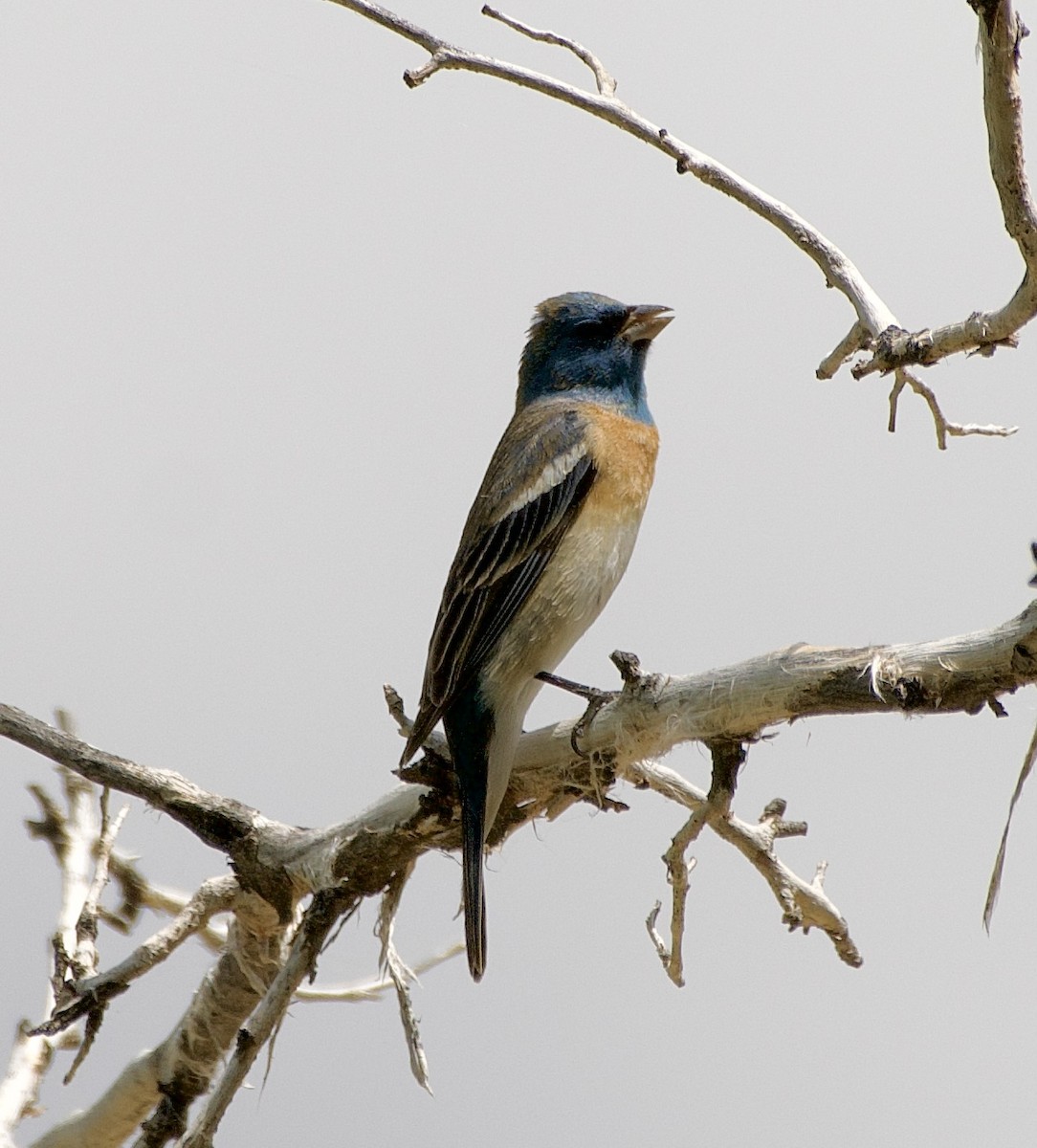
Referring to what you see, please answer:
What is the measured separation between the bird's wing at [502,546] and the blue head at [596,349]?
303mm

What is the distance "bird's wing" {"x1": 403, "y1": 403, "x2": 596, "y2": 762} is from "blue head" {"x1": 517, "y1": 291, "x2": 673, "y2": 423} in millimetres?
303

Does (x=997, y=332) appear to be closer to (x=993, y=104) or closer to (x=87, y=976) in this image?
(x=993, y=104)

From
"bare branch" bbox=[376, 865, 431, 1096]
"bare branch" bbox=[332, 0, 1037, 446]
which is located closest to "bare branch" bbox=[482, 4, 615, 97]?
"bare branch" bbox=[332, 0, 1037, 446]

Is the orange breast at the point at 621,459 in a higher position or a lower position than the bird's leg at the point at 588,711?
higher

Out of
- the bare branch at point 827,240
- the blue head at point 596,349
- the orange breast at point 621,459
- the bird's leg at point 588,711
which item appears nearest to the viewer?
the bare branch at point 827,240

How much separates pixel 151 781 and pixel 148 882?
106 cm

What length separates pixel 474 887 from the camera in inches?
140

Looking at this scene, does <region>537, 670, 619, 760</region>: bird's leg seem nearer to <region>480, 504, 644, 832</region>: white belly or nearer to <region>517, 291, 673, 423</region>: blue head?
<region>480, 504, 644, 832</region>: white belly

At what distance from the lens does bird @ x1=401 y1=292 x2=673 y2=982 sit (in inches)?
143

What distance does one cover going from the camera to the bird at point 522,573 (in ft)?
11.9

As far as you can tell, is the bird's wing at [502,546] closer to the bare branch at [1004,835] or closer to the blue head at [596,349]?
the blue head at [596,349]

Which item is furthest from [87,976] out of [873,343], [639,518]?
[873,343]

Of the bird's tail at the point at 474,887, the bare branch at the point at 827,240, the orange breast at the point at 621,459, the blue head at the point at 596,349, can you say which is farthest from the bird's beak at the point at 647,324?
the bird's tail at the point at 474,887

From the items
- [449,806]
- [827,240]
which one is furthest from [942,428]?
[449,806]
